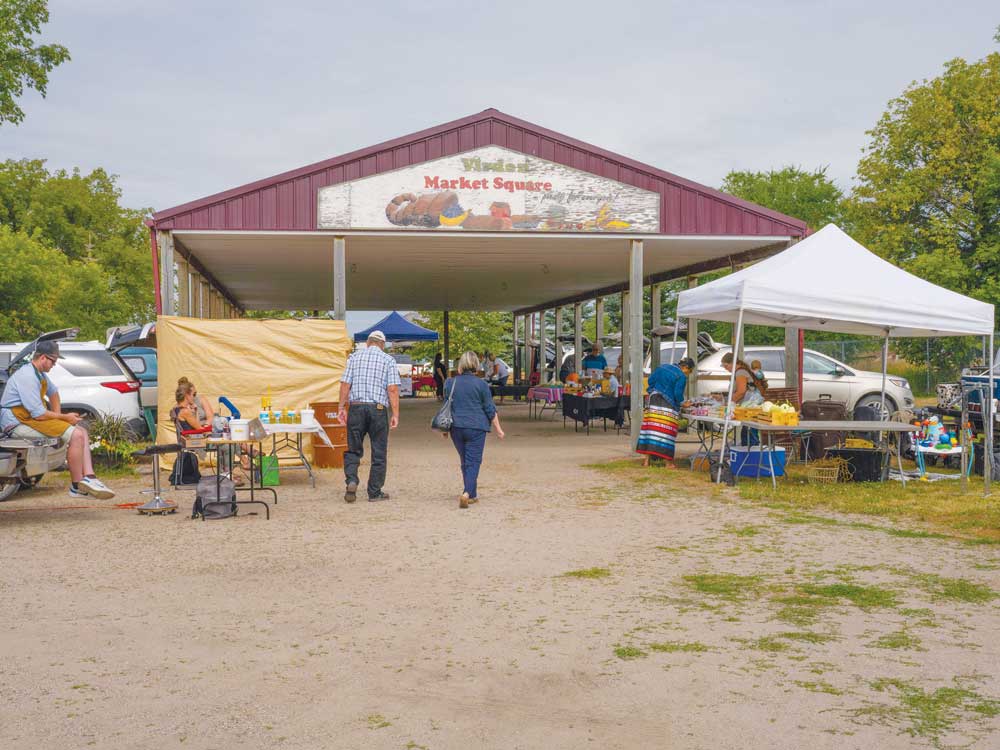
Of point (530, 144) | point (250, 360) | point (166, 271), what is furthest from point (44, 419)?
point (530, 144)

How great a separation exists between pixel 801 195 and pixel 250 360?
44.4 meters

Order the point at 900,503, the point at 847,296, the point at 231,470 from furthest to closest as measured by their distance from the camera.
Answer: the point at 847,296, the point at 231,470, the point at 900,503

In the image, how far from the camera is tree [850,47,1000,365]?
1248 inches

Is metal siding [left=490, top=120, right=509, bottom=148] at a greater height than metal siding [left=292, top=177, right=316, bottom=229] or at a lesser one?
greater

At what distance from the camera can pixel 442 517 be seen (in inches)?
345

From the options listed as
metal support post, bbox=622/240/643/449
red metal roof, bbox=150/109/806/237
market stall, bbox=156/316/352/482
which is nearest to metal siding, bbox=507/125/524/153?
red metal roof, bbox=150/109/806/237

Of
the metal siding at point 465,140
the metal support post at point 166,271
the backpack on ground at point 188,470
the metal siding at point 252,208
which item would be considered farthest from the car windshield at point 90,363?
the metal siding at point 465,140

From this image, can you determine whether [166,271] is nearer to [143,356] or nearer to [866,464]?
[143,356]

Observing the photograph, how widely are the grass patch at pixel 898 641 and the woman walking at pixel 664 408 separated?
24.4 ft

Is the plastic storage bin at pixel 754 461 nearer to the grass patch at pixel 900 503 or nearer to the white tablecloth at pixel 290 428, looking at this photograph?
the grass patch at pixel 900 503

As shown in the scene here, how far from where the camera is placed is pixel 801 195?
51.7m

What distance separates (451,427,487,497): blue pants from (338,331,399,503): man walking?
2.20 ft

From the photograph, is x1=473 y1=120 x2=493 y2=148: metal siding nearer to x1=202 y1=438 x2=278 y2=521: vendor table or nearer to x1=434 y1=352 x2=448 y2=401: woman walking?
x1=202 y1=438 x2=278 y2=521: vendor table

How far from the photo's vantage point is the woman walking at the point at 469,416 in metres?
9.33
